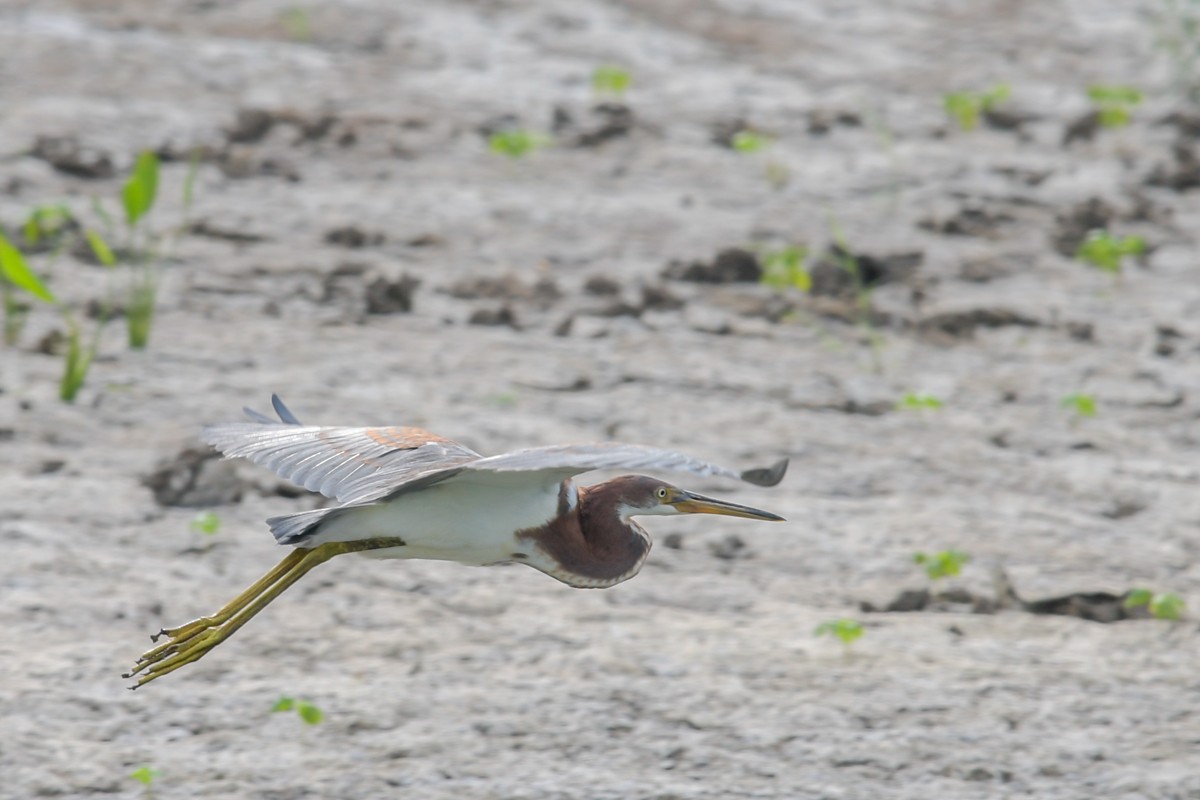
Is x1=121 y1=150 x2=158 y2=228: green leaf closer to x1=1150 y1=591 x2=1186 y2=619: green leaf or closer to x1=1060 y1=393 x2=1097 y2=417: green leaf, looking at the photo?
x1=1060 y1=393 x2=1097 y2=417: green leaf

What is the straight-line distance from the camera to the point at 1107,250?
265 inches

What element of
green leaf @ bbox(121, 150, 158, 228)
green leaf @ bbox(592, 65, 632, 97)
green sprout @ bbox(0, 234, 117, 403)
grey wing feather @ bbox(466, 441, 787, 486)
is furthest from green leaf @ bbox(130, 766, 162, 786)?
green leaf @ bbox(592, 65, 632, 97)

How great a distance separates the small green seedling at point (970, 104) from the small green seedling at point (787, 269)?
165 centimetres

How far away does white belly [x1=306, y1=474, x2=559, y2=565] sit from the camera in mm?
3209

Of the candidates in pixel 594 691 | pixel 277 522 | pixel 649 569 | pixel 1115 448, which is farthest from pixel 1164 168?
pixel 277 522

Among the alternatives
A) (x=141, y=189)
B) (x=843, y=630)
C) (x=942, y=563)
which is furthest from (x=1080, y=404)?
(x=141, y=189)

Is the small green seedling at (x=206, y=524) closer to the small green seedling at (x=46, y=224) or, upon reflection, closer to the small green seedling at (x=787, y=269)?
the small green seedling at (x=46, y=224)

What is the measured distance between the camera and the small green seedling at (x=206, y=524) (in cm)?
466

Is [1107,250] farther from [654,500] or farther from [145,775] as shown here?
[145,775]

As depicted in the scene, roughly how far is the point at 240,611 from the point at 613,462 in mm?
1127

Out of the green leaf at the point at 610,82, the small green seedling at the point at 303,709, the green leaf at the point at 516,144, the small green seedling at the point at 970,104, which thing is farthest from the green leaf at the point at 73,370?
the small green seedling at the point at 970,104

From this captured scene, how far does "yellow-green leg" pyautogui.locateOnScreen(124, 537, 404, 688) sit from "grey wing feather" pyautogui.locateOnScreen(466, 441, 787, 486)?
50 centimetres

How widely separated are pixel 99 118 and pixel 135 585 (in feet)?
11.5

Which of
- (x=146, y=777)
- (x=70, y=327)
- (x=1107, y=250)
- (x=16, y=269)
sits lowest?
(x=146, y=777)
